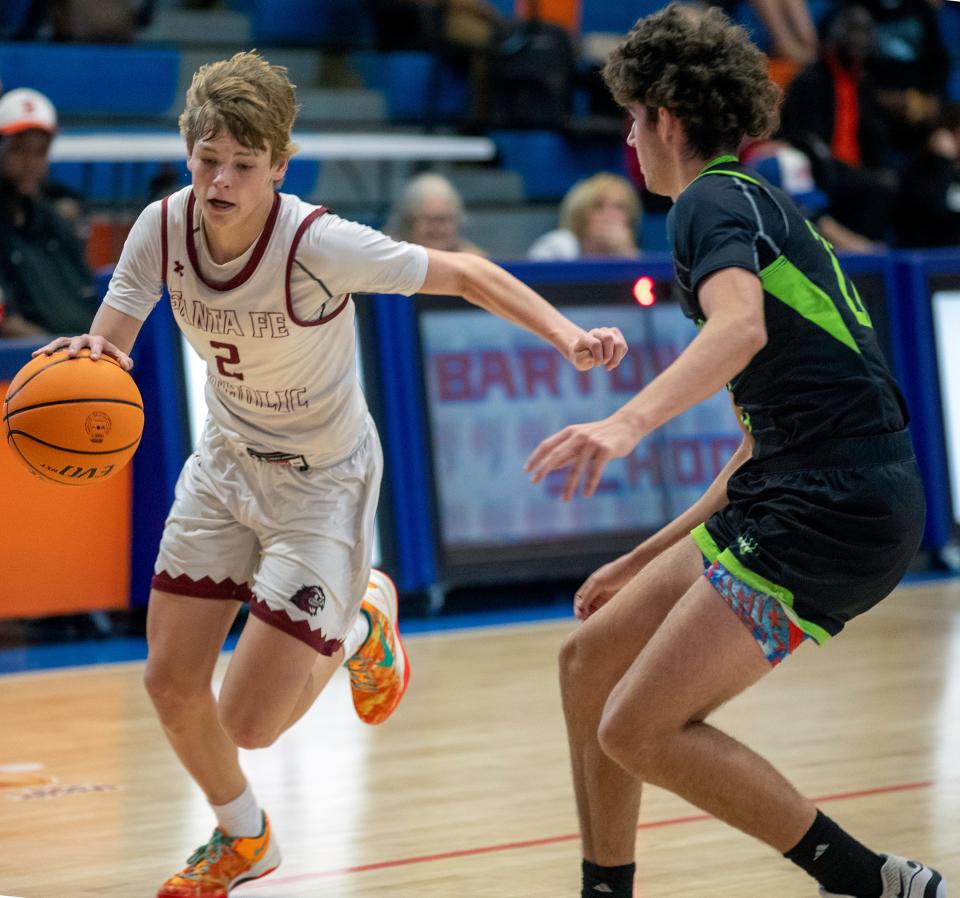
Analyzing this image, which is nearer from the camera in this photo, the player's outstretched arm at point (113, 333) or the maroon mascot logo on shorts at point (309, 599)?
the player's outstretched arm at point (113, 333)

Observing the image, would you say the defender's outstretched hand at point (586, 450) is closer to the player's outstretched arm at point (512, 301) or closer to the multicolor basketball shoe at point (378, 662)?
the player's outstretched arm at point (512, 301)

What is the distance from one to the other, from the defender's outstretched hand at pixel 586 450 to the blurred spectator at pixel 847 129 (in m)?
9.11

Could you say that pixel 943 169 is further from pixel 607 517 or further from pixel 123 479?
pixel 123 479

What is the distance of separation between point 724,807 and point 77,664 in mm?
4434

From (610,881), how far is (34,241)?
566 centimetres

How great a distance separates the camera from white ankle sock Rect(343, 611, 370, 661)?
4.80 meters

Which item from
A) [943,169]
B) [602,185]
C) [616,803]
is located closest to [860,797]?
[616,803]

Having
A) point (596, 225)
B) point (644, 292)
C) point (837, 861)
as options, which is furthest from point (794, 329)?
point (596, 225)

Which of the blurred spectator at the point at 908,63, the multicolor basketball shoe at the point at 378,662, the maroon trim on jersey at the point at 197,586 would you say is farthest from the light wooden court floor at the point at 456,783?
the blurred spectator at the point at 908,63

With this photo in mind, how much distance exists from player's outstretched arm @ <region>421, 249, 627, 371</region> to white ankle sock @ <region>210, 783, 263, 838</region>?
1358 mm

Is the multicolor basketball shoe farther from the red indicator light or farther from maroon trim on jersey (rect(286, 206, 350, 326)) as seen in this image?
the red indicator light

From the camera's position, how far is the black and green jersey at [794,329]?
3.47 m

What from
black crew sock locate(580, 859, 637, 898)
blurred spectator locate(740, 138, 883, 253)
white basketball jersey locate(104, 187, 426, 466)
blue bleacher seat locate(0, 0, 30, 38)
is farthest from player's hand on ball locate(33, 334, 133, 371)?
blue bleacher seat locate(0, 0, 30, 38)

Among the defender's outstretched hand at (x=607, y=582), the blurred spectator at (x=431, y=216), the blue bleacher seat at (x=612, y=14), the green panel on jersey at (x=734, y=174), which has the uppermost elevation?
the green panel on jersey at (x=734, y=174)
